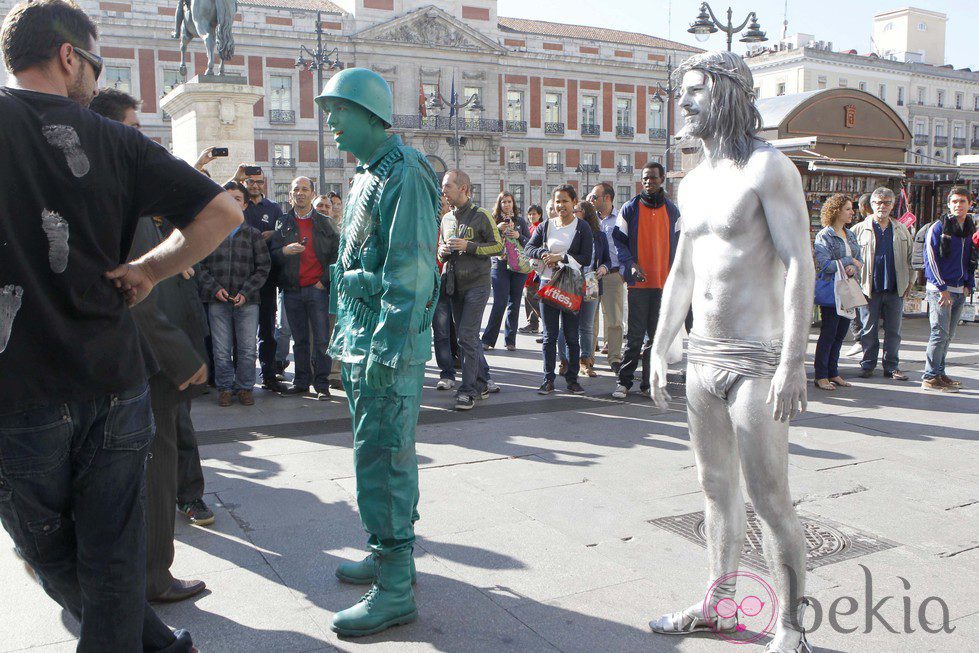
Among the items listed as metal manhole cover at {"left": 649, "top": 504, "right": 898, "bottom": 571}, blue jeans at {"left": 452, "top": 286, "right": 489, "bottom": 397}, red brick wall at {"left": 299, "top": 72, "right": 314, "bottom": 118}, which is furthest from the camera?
red brick wall at {"left": 299, "top": 72, "right": 314, "bottom": 118}

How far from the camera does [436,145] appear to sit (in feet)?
177

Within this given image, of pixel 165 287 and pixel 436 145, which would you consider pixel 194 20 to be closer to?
pixel 165 287

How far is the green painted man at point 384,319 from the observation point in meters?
3.08

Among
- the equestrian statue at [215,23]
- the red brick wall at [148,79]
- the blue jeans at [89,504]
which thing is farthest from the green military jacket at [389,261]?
the red brick wall at [148,79]

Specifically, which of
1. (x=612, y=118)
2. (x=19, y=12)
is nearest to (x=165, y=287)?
(x=19, y=12)

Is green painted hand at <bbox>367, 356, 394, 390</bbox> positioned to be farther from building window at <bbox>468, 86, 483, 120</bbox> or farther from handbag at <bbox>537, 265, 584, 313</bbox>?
building window at <bbox>468, 86, 483, 120</bbox>

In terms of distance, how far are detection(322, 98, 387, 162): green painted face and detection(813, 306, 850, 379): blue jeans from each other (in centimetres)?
619

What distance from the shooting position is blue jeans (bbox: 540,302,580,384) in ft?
→ 26.0

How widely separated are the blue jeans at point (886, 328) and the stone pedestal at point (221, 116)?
8.51 meters

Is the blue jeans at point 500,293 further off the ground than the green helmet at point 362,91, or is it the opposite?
the green helmet at point 362,91

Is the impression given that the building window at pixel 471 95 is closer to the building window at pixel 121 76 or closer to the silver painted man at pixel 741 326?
the building window at pixel 121 76

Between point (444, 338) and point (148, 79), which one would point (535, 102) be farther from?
point (444, 338)

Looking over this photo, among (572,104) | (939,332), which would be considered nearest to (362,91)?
(939,332)

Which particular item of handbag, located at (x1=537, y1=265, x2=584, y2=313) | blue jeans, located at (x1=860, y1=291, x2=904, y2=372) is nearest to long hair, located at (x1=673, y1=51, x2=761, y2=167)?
handbag, located at (x1=537, y1=265, x2=584, y2=313)
